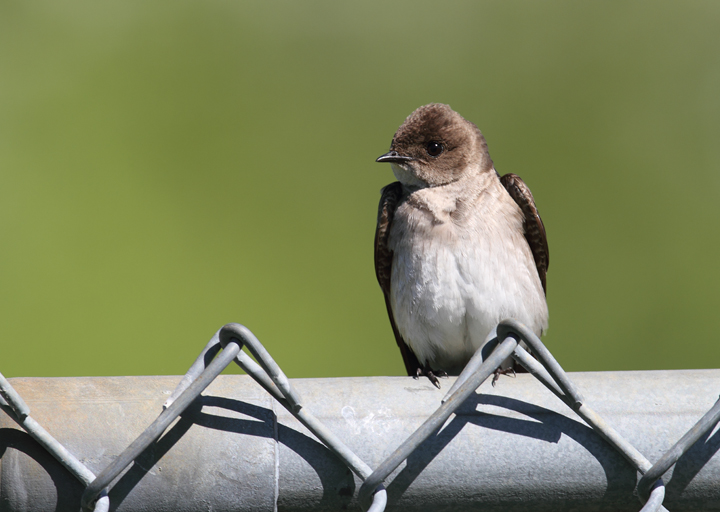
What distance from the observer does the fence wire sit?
3.15 feet

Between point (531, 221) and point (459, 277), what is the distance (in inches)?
19.8

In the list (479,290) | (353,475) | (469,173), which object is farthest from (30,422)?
(469,173)

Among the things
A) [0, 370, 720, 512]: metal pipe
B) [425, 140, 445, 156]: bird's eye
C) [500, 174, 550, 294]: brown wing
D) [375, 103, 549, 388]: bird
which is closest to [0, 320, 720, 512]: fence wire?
[0, 370, 720, 512]: metal pipe

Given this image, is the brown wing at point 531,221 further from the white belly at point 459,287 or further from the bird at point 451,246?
the white belly at point 459,287

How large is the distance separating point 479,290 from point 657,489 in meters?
1.90

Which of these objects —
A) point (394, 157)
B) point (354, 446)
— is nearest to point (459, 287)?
point (394, 157)

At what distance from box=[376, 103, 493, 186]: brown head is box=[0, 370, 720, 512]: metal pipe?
2411 millimetres

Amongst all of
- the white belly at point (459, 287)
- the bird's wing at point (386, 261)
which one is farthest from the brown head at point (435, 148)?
the white belly at point (459, 287)

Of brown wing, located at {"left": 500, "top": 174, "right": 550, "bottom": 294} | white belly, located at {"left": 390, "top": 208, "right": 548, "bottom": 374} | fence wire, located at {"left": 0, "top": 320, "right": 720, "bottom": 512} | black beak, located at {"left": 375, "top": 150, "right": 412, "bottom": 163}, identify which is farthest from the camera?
black beak, located at {"left": 375, "top": 150, "right": 412, "bottom": 163}

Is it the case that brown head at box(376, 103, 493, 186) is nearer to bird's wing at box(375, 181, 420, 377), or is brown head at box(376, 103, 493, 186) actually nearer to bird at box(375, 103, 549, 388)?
bird at box(375, 103, 549, 388)

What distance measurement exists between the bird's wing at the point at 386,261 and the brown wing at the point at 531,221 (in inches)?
20.4

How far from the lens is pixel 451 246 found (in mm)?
3010

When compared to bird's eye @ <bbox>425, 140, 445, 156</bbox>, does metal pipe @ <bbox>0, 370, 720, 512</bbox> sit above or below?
below

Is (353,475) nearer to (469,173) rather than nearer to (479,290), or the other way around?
(479,290)
